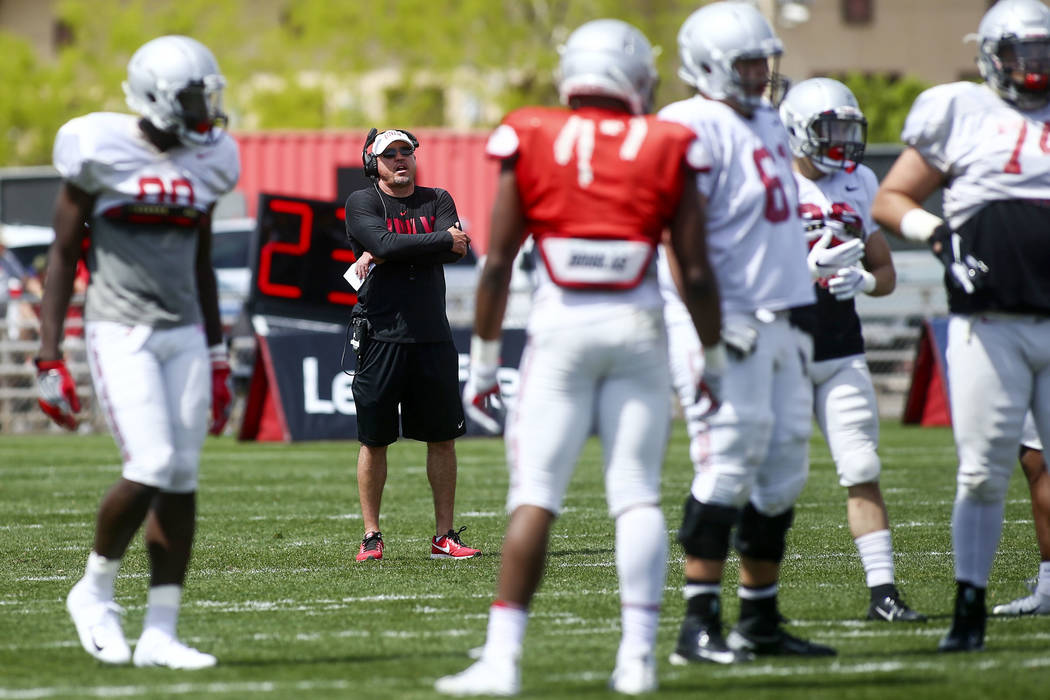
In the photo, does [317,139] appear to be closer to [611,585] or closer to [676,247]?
[611,585]

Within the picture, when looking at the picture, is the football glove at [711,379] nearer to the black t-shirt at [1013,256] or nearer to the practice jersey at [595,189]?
the practice jersey at [595,189]

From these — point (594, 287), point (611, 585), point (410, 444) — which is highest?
point (594, 287)

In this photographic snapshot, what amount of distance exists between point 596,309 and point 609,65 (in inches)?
27.3

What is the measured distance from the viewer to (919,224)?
5316 millimetres

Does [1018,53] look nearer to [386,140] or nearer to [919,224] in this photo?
[919,224]

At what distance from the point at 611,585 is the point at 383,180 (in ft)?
7.81

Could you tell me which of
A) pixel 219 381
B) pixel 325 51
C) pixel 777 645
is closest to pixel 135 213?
pixel 219 381

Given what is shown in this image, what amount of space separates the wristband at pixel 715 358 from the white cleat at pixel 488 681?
1015 millimetres

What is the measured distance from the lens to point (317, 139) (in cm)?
2712

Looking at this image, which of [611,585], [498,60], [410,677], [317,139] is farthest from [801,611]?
[498,60]

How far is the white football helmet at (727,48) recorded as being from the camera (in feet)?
16.8

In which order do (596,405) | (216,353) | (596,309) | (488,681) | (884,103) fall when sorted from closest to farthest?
(488,681), (596,309), (596,405), (216,353), (884,103)

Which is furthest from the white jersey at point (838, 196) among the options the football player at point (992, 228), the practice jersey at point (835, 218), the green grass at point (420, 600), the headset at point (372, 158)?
the headset at point (372, 158)

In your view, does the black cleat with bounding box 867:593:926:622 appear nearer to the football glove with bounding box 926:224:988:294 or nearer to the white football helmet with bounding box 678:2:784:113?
the football glove with bounding box 926:224:988:294
